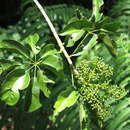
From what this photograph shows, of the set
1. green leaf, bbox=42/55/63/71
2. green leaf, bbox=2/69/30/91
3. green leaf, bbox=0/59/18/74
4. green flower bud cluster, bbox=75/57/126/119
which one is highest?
green leaf, bbox=0/59/18/74

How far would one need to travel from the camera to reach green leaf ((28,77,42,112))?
3.13ft

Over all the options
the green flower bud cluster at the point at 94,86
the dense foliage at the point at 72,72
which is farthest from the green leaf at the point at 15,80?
Answer: the green flower bud cluster at the point at 94,86

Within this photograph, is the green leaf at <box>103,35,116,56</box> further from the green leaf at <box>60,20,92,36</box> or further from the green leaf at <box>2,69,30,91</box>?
the green leaf at <box>2,69,30,91</box>

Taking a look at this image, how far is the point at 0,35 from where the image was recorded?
105 inches

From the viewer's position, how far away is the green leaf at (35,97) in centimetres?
95

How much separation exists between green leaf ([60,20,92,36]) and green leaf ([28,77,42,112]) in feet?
0.46

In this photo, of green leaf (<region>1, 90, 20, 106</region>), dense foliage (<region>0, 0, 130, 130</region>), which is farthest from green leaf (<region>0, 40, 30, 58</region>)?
green leaf (<region>1, 90, 20, 106</region>)

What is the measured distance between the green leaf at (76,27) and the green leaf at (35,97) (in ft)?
0.46

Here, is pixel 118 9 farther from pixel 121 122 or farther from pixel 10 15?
pixel 10 15

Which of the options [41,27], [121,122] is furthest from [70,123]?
[41,27]

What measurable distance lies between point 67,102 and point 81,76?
8 centimetres

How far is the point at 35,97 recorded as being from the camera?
97cm

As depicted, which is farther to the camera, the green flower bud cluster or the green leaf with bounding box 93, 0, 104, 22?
the green leaf with bounding box 93, 0, 104, 22

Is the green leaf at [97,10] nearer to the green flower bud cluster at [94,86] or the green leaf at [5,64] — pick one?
the green flower bud cluster at [94,86]
